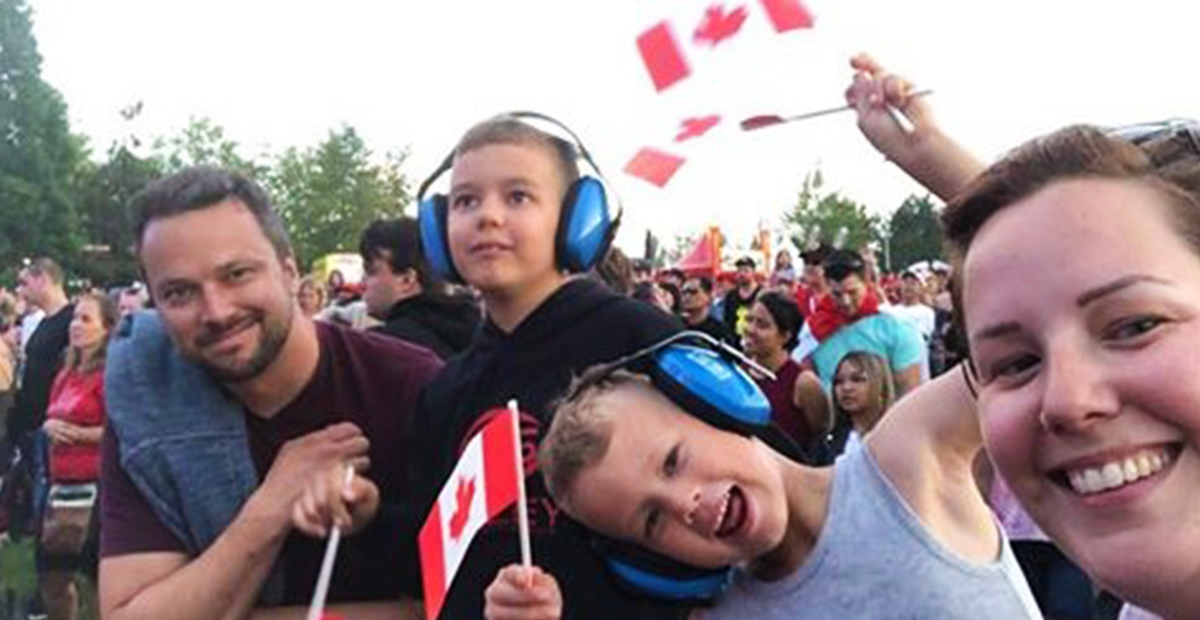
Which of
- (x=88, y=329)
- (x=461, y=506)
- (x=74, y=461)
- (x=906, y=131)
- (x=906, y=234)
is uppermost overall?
(x=906, y=131)

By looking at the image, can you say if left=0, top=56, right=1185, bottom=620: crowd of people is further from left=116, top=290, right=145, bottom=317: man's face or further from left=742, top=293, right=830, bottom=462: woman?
left=116, top=290, right=145, bottom=317: man's face

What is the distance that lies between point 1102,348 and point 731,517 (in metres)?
0.82

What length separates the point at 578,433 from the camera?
216 centimetres

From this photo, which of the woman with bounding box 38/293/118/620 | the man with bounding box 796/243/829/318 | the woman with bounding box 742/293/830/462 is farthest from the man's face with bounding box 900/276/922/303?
the woman with bounding box 38/293/118/620

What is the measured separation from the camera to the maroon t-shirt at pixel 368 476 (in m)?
2.59

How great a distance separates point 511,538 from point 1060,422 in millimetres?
1369

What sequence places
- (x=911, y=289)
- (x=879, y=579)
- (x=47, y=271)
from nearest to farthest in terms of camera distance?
(x=879, y=579) < (x=47, y=271) < (x=911, y=289)

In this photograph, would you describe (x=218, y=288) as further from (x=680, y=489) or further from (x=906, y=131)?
(x=906, y=131)

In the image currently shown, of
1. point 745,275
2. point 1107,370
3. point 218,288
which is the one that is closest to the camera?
point 1107,370

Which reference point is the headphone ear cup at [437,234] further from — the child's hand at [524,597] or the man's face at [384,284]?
the man's face at [384,284]

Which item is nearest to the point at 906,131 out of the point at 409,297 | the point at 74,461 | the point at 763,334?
the point at 409,297

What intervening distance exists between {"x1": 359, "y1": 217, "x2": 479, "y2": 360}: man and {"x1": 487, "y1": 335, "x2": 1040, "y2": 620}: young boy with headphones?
265 centimetres

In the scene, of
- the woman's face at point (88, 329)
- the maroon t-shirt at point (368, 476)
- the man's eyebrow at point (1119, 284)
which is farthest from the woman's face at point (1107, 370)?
the woman's face at point (88, 329)

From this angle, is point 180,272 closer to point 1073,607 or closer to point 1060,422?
point 1060,422
